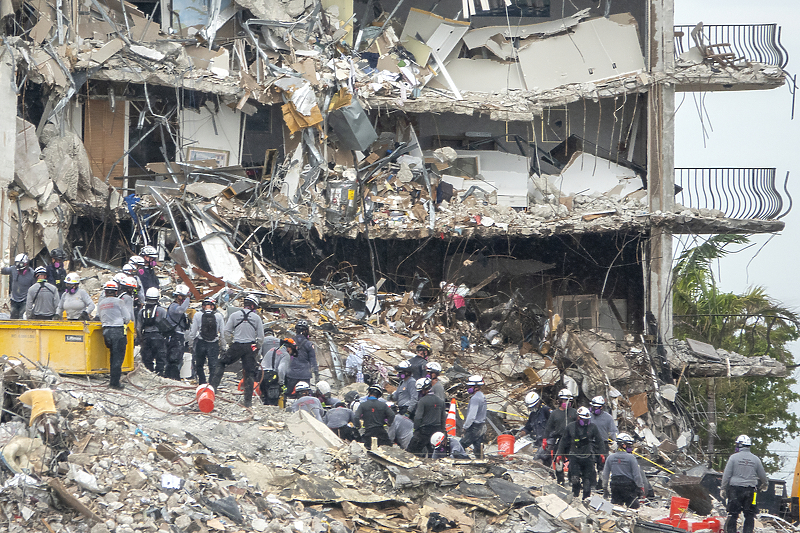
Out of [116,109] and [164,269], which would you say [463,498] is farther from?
→ [116,109]

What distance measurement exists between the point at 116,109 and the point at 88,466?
1256 cm

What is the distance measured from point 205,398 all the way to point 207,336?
1.03 metres

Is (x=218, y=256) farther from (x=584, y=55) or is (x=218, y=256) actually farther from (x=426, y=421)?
(x=584, y=55)

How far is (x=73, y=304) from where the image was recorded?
1269 cm

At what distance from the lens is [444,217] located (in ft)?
68.8

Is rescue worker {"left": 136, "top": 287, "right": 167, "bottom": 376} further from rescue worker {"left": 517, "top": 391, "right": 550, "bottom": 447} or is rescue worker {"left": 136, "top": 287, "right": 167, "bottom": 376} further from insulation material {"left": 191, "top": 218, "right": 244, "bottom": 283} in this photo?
rescue worker {"left": 517, "top": 391, "right": 550, "bottom": 447}

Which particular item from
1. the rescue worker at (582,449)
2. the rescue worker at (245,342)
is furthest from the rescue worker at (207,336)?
the rescue worker at (582,449)

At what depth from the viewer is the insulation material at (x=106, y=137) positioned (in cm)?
2044

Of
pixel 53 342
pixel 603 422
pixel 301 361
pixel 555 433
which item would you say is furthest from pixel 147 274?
pixel 603 422

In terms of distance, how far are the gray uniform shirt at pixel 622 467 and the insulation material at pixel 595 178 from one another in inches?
437

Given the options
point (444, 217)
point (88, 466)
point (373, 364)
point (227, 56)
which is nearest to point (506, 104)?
point (444, 217)

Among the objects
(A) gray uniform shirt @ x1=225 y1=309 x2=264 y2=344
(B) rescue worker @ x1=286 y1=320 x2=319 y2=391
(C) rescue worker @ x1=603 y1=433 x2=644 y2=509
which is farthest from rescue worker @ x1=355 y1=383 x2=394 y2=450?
(C) rescue worker @ x1=603 y1=433 x2=644 y2=509

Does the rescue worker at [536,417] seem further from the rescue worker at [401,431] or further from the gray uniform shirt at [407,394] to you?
the rescue worker at [401,431]

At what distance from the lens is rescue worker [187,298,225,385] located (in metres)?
13.0
